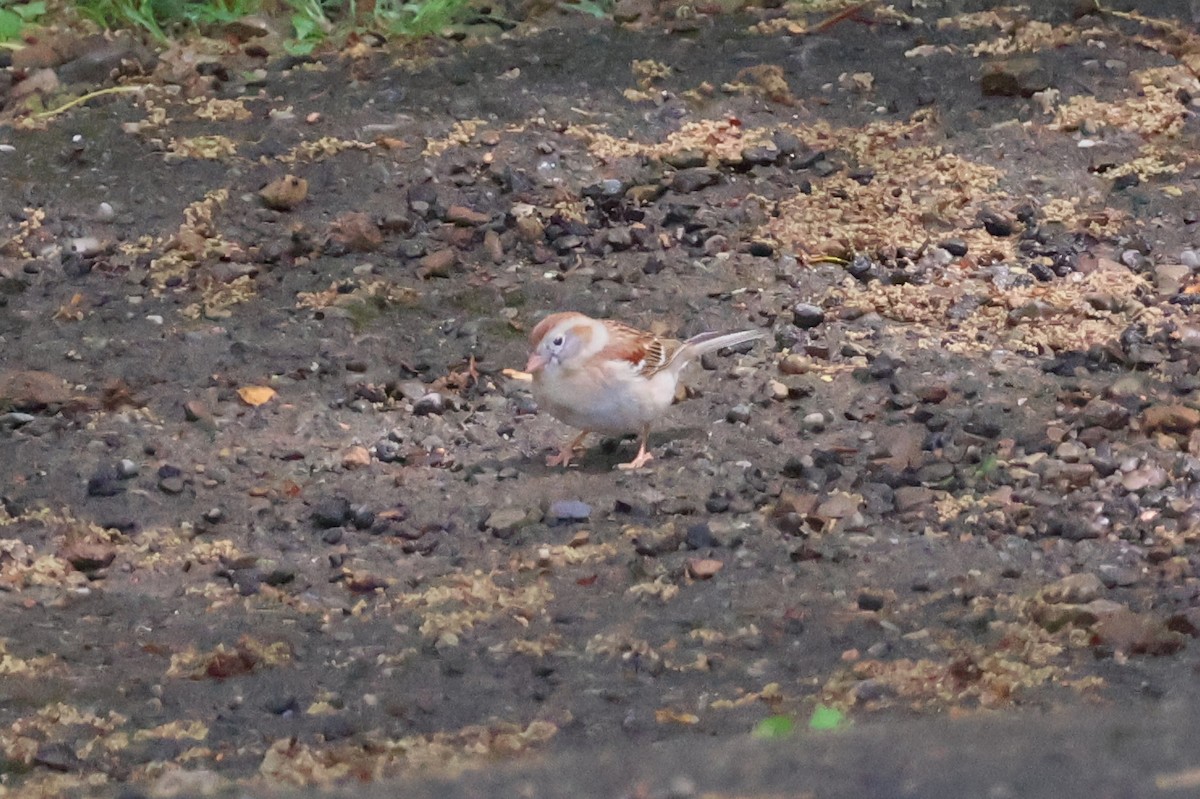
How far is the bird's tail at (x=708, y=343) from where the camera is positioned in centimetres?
531

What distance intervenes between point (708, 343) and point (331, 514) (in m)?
1.55

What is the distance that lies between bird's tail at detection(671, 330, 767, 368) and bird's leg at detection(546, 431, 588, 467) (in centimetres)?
40

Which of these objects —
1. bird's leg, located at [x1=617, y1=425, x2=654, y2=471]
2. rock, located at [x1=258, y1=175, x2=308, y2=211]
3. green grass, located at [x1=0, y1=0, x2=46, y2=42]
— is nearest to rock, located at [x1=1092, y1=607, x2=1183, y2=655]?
bird's leg, located at [x1=617, y1=425, x2=654, y2=471]

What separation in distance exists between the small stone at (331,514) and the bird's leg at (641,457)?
91 centimetres

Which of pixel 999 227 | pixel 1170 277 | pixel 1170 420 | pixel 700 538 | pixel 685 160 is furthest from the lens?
pixel 685 160

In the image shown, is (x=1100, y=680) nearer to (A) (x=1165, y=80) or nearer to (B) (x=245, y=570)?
(B) (x=245, y=570)

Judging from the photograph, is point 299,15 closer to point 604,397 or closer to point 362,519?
point 604,397

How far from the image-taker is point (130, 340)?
587cm

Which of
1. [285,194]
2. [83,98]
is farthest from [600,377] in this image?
[83,98]

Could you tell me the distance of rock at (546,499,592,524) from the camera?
4512mm

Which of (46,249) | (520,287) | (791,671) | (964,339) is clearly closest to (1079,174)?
(964,339)

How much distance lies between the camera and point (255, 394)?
5426 mm

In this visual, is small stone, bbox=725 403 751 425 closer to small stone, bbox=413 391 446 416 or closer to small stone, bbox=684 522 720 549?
small stone, bbox=684 522 720 549

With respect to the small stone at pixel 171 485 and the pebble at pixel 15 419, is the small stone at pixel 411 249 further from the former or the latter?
the small stone at pixel 171 485
